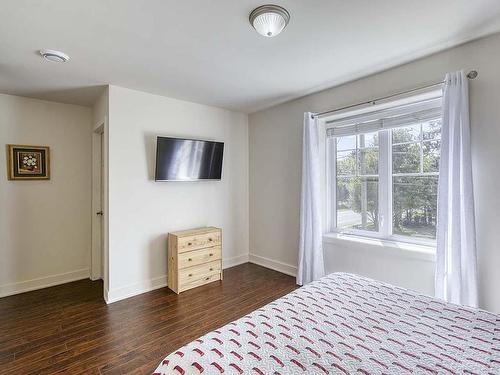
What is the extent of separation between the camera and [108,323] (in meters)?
2.44

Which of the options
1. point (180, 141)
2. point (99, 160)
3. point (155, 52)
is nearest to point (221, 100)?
point (180, 141)

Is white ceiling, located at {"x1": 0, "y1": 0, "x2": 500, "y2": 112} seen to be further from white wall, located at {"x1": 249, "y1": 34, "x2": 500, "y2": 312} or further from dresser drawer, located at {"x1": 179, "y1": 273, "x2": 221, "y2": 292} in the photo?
dresser drawer, located at {"x1": 179, "y1": 273, "x2": 221, "y2": 292}

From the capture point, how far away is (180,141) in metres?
3.34

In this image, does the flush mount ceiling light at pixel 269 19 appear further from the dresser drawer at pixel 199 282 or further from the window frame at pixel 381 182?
the dresser drawer at pixel 199 282

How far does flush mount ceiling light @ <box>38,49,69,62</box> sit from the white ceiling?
0.21ft

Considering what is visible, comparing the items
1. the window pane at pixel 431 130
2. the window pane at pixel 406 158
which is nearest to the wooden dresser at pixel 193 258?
the window pane at pixel 406 158

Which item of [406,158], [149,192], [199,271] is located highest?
[406,158]

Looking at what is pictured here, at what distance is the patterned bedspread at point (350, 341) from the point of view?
101cm

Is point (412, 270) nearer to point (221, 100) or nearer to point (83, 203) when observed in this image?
point (221, 100)

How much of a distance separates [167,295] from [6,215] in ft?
7.35

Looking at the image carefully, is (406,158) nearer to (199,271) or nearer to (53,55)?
(199,271)

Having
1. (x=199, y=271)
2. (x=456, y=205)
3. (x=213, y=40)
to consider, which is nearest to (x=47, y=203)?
(x=199, y=271)

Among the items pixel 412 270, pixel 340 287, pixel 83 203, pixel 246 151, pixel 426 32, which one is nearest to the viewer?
pixel 340 287

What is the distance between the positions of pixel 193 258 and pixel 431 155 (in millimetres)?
2898
